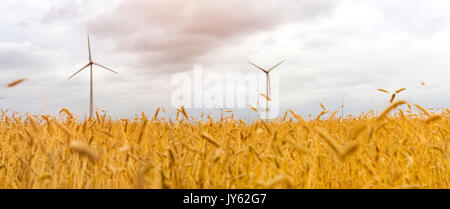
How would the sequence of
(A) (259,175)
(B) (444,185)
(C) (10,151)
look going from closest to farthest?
(A) (259,175) < (B) (444,185) < (C) (10,151)

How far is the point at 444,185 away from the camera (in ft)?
12.3
